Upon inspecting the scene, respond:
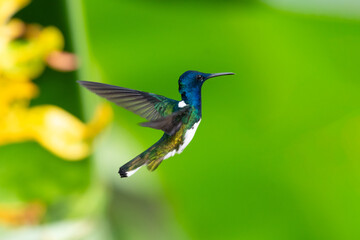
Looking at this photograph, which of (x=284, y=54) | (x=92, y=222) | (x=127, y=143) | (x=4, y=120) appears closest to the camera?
(x=4, y=120)

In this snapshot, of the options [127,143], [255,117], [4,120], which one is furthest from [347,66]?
[4,120]

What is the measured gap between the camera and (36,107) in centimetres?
58

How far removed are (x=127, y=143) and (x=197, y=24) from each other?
0.22 meters

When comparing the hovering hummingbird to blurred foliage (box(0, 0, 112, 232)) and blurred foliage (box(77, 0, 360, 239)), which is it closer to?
blurred foliage (box(0, 0, 112, 232))

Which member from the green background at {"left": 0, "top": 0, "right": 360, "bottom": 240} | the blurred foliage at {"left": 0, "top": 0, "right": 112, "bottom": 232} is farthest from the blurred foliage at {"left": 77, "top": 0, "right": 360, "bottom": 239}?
the blurred foliage at {"left": 0, "top": 0, "right": 112, "bottom": 232}

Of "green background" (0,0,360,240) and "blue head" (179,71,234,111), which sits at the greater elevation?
"green background" (0,0,360,240)

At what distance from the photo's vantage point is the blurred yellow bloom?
1.69 ft

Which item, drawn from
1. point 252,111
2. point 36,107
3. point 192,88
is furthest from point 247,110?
point 192,88

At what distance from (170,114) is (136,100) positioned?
0.07 feet

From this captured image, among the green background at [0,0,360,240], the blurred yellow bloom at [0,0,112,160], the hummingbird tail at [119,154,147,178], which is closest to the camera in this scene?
the hummingbird tail at [119,154,147,178]

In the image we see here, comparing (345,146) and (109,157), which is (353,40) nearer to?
(345,146)

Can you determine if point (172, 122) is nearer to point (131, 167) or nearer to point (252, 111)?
point (131, 167)

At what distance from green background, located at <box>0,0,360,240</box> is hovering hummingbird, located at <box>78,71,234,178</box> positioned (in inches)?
13.5

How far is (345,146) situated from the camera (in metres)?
0.71
